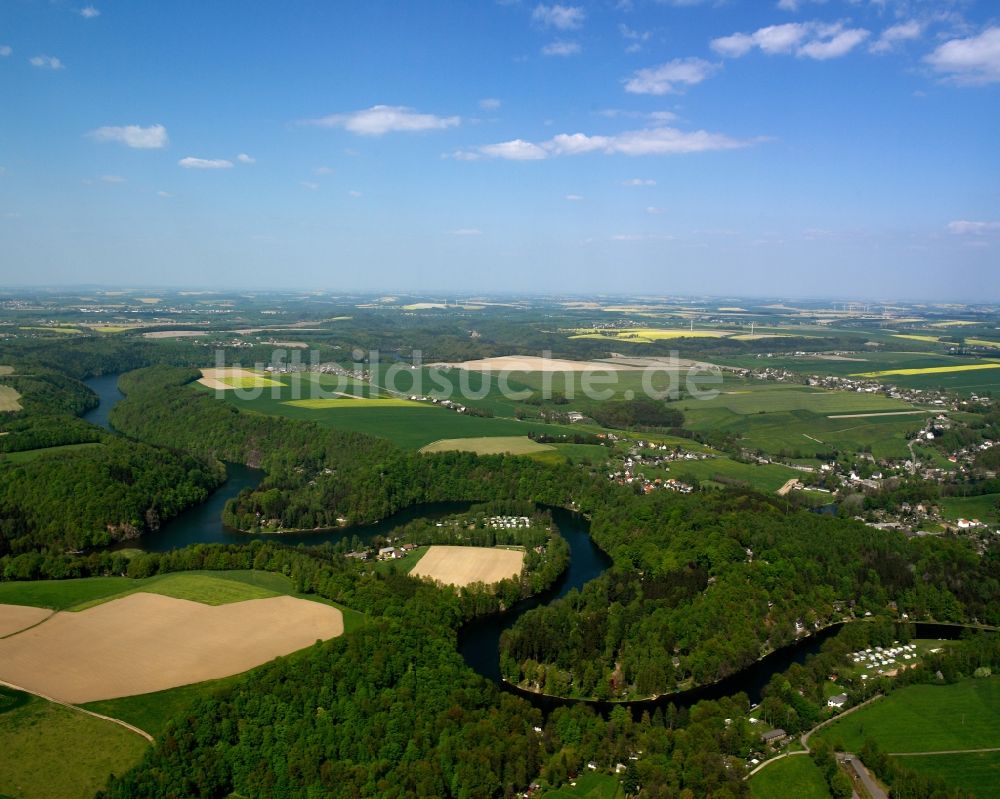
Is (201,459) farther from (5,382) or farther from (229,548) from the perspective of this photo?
(5,382)

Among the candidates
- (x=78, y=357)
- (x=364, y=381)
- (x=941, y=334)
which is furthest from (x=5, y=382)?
(x=941, y=334)

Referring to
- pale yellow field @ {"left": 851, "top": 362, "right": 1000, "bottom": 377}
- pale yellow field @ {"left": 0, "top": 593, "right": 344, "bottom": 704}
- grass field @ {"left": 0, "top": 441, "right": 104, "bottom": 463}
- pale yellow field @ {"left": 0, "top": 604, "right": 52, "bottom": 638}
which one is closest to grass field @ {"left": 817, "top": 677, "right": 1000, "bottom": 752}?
pale yellow field @ {"left": 0, "top": 593, "right": 344, "bottom": 704}

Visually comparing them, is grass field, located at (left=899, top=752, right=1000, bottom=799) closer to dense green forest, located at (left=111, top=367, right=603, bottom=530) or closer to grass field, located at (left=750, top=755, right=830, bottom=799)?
grass field, located at (left=750, top=755, right=830, bottom=799)

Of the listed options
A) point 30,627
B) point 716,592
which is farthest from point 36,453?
point 716,592

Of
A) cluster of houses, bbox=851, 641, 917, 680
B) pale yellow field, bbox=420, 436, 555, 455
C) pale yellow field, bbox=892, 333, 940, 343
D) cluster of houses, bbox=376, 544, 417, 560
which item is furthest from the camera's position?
pale yellow field, bbox=892, 333, 940, 343

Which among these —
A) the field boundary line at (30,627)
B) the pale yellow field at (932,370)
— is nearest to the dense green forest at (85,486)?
the field boundary line at (30,627)

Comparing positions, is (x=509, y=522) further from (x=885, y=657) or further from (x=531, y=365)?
(x=531, y=365)

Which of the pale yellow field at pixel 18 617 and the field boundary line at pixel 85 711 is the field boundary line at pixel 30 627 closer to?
the pale yellow field at pixel 18 617
